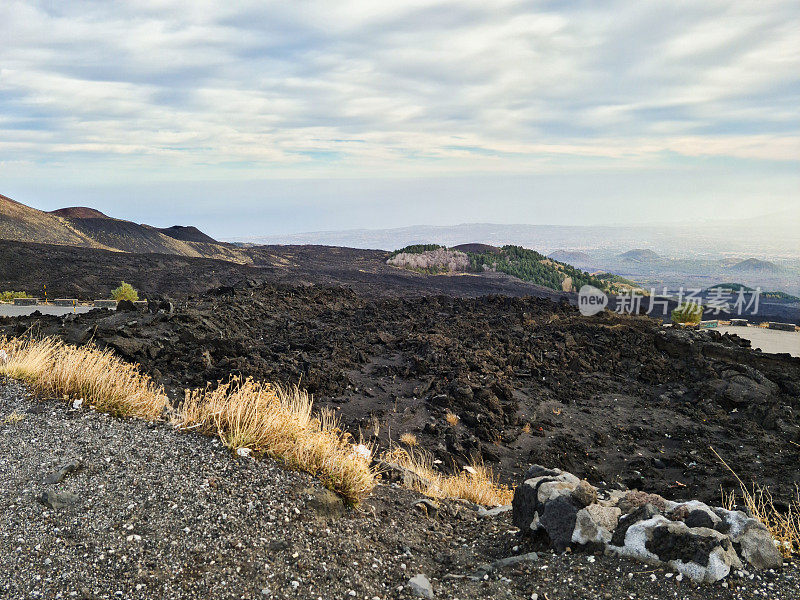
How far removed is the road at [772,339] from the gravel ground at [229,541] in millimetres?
15630

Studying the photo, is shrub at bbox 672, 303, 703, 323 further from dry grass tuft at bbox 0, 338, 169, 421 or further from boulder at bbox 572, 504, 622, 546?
dry grass tuft at bbox 0, 338, 169, 421

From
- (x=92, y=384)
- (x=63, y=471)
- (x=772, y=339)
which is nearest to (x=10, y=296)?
(x=92, y=384)

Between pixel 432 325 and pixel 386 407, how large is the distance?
20.0 ft

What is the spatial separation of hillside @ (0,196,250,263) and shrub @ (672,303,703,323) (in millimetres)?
39705

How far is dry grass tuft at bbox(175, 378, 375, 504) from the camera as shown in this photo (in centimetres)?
482

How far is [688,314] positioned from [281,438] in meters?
17.7

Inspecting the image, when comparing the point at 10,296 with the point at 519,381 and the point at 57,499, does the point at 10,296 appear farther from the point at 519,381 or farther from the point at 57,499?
the point at 57,499

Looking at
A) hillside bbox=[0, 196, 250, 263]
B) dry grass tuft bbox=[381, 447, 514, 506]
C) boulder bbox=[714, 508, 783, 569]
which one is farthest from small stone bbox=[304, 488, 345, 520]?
hillside bbox=[0, 196, 250, 263]

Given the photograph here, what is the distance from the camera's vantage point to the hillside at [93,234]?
149ft

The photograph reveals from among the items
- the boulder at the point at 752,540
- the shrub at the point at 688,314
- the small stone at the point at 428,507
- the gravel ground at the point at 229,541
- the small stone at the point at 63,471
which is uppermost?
the shrub at the point at 688,314

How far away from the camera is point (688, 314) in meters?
18.8

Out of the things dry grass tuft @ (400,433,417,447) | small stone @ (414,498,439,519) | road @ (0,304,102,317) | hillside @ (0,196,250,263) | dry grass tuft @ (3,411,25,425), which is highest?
hillside @ (0,196,250,263)

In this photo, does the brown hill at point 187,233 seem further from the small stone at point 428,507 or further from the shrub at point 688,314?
the small stone at point 428,507

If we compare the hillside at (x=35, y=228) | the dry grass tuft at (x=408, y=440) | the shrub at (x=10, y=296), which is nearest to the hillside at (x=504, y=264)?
the hillside at (x=35, y=228)
